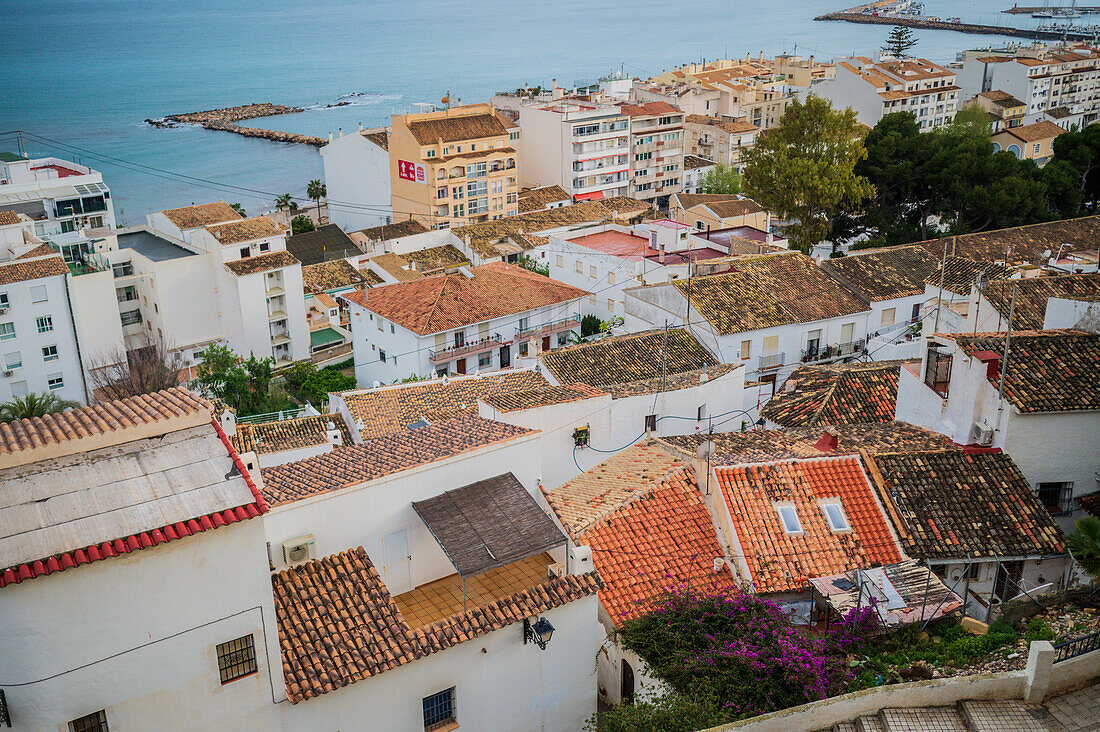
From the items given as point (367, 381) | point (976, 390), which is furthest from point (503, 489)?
point (367, 381)

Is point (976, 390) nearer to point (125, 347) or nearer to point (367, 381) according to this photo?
point (367, 381)

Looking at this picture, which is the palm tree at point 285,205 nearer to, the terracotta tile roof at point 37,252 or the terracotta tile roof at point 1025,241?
the terracotta tile roof at point 37,252

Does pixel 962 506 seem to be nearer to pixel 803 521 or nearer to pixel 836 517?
pixel 836 517

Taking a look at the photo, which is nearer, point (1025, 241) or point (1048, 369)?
point (1048, 369)

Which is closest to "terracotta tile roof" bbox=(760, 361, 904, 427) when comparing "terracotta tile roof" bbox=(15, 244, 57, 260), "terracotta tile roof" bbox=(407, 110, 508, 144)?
"terracotta tile roof" bbox=(15, 244, 57, 260)

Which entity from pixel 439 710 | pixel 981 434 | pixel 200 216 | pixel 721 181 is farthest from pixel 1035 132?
pixel 439 710

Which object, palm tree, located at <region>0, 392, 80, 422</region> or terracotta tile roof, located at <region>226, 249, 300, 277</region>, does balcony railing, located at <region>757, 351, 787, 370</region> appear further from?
terracotta tile roof, located at <region>226, 249, 300, 277</region>
